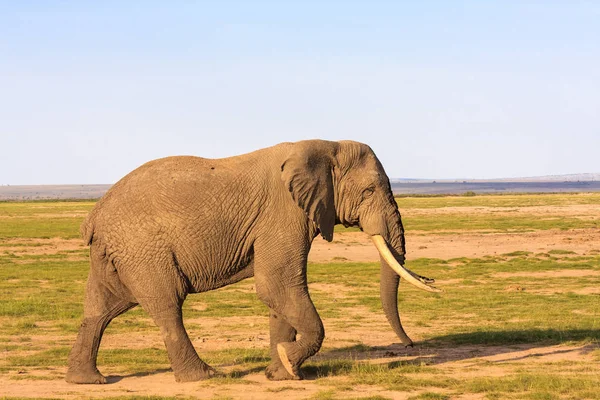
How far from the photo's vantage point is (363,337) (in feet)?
53.7

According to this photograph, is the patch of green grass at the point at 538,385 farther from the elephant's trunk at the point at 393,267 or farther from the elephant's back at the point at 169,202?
the elephant's back at the point at 169,202

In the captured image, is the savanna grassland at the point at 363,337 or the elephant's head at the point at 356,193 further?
the elephant's head at the point at 356,193

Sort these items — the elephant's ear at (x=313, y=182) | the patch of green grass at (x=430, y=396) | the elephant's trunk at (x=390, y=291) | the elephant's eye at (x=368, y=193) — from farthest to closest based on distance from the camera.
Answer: the elephant's trunk at (x=390, y=291)
the elephant's eye at (x=368, y=193)
the elephant's ear at (x=313, y=182)
the patch of green grass at (x=430, y=396)

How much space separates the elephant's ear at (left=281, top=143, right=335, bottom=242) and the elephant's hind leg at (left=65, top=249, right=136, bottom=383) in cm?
266

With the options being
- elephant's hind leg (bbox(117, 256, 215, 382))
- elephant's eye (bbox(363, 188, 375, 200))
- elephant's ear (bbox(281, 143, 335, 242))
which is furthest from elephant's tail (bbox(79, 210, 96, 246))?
elephant's eye (bbox(363, 188, 375, 200))

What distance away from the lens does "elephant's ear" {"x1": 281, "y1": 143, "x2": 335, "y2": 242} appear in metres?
12.2

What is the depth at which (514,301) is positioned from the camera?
68.7 feet

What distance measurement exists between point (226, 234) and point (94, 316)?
2.13 meters

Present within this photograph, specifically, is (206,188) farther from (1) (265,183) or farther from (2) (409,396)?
(2) (409,396)

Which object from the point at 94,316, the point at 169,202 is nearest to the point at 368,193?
the point at 169,202

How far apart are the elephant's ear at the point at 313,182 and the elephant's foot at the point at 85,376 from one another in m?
3.53

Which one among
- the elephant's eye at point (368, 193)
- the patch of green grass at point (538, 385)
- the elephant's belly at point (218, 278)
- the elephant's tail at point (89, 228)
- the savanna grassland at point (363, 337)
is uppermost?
the elephant's eye at point (368, 193)

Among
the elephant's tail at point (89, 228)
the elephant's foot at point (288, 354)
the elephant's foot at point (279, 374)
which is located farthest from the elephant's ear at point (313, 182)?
the elephant's tail at point (89, 228)

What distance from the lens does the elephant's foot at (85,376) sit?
1244 centimetres
